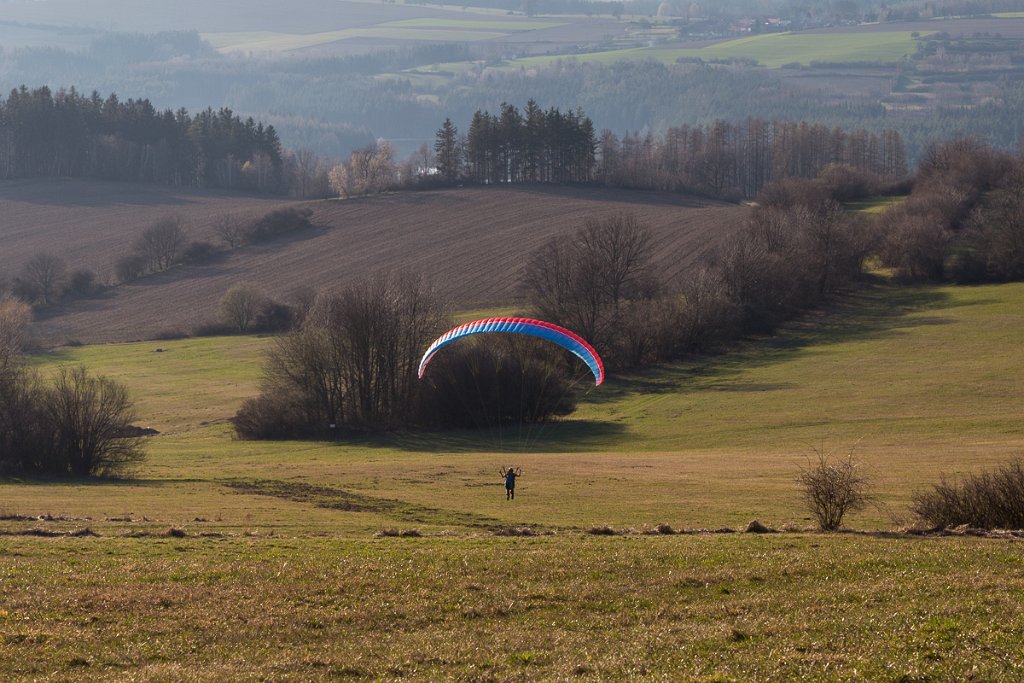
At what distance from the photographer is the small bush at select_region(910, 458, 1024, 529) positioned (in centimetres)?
2378

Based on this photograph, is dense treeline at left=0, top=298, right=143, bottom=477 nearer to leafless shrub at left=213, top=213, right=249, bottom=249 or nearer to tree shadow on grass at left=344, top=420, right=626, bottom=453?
tree shadow on grass at left=344, top=420, right=626, bottom=453

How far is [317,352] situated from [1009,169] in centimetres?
8338

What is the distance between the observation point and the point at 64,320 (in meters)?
92.9

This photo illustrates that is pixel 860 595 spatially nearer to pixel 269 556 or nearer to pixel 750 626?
pixel 750 626

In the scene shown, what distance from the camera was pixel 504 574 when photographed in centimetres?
1844

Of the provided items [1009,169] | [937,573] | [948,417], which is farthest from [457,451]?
[1009,169]

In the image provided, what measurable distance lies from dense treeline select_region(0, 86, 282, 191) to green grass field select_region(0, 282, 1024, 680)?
119401 mm

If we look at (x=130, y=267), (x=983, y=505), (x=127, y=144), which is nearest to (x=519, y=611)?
(x=983, y=505)

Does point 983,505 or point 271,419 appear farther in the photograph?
point 271,419

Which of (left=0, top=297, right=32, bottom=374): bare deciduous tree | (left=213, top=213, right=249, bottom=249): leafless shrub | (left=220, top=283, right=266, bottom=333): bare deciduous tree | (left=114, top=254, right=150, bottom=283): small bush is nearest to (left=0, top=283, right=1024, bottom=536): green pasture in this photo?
(left=0, top=297, right=32, bottom=374): bare deciduous tree

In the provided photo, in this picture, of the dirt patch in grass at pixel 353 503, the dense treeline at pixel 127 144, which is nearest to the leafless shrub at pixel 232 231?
the dense treeline at pixel 127 144

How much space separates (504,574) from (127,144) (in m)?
151

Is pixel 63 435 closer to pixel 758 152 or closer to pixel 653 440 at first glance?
pixel 653 440

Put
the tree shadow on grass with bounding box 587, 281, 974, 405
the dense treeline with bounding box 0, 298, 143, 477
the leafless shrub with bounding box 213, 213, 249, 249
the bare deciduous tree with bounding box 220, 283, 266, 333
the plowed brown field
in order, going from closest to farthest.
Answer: the dense treeline with bounding box 0, 298, 143, 477
the tree shadow on grass with bounding box 587, 281, 974, 405
the bare deciduous tree with bounding box 220, 283, 266, 333
the plowed brown field
the leafless shrub with bounding box 213, 213, 249, 249
